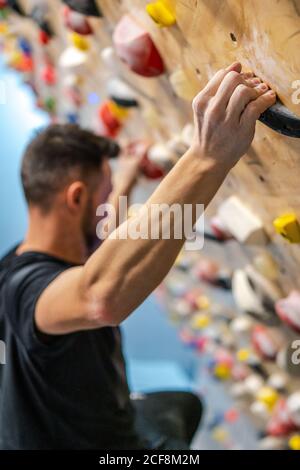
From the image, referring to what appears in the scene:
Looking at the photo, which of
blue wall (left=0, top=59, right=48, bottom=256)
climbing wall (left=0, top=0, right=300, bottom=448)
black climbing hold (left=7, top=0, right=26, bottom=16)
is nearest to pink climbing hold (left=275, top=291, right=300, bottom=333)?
climbing wall (left=0, top=0, right=300, bottom=448)

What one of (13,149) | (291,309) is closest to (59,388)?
(291,309)

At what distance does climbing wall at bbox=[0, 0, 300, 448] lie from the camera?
63 centimetres

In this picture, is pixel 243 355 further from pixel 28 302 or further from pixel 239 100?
pixel 239 100

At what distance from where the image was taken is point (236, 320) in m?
1.40

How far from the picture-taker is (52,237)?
2.96 feet

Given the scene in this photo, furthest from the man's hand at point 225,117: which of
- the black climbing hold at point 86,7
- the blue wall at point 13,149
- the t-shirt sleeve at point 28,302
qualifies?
the blue wall at point 13,149

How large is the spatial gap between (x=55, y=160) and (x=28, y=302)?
0.24 metres

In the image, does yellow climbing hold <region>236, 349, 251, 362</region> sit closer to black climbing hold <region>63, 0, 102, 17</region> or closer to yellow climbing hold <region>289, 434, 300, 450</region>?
yellow climbing hold <region>289, 434, 300, 450</region>

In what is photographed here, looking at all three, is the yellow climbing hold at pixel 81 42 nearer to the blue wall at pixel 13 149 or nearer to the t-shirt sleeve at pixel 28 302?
the t-shirt sleeve at pixel 28 302

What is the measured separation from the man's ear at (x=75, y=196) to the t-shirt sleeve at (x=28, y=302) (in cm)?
12

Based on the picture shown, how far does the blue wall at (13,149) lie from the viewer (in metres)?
2.52

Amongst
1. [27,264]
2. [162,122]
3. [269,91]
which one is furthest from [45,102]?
[269,91]

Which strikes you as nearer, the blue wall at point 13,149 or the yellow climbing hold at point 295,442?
the yellow climbing hold at point 295,442

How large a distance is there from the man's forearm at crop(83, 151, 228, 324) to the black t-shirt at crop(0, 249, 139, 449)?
0.62ft
